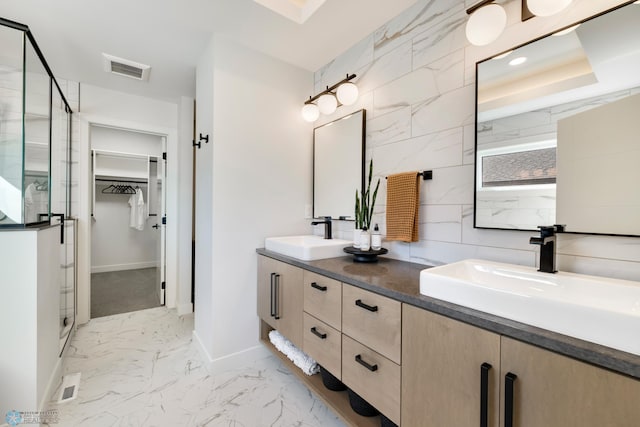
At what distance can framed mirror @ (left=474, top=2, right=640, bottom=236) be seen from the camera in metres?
0.94

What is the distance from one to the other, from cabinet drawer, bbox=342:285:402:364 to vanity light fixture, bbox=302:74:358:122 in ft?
4.48

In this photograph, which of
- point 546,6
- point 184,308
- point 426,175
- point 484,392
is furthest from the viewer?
point 184,308

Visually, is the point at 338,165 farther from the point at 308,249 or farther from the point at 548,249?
the point at 548,249

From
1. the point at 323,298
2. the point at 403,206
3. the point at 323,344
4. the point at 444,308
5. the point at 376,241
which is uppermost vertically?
the point at 403,206

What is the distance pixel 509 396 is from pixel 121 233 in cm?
602

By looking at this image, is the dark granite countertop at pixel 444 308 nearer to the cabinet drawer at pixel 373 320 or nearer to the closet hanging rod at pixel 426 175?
the cabinet drawer at pixel 373 320

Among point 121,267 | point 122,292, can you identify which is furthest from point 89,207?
point 121,267

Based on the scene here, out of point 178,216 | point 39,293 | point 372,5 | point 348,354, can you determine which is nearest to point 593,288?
point 348,354

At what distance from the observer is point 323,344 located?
4.75 feet

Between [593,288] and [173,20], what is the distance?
8.61ft

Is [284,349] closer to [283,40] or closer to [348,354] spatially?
[348,354]

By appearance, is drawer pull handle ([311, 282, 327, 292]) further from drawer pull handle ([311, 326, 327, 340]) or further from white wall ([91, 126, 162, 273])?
white wall ([91, 126, 162, 273])

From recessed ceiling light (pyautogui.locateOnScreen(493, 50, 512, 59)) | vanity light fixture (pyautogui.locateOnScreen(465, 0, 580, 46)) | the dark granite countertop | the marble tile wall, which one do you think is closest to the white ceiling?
the marble tile wall

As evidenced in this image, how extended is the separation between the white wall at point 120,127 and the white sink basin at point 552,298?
9.46ft
